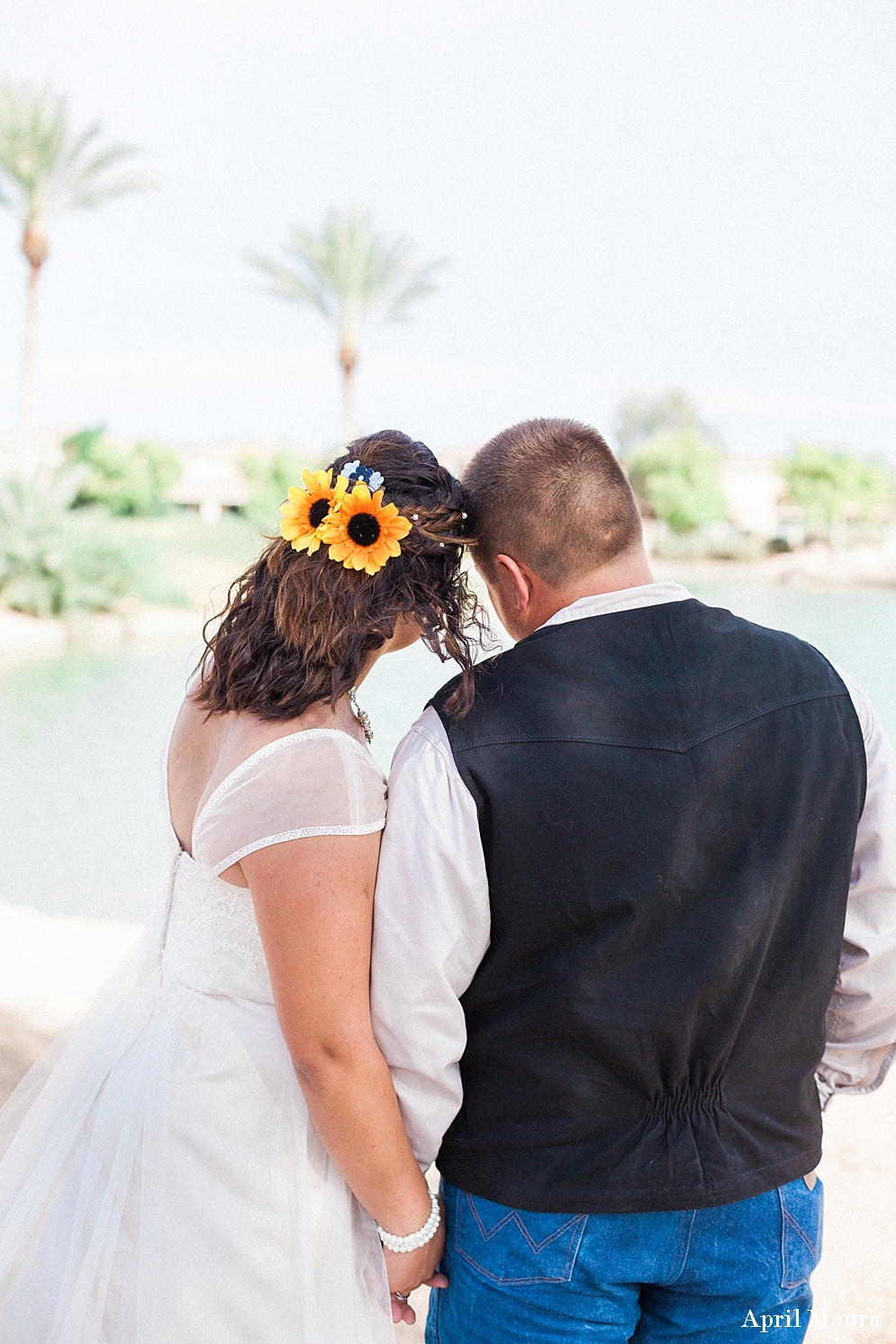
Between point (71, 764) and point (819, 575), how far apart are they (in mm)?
25863

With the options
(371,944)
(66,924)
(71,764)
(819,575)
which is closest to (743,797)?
(371,944)

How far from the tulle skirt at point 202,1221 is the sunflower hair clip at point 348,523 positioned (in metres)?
0.66

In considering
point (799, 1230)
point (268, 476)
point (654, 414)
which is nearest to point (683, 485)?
point (268, 476)

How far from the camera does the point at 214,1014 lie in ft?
5.18

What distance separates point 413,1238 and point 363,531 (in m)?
0.97

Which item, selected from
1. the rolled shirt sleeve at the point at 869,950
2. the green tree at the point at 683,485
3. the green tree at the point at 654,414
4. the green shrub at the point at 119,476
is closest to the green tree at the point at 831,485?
the green tree at the point at 683,485

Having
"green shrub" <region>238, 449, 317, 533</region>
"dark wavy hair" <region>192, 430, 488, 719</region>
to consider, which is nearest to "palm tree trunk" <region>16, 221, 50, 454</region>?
"green shrub" <region>238, 449, 317, 533</region>

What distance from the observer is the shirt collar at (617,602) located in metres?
1.42

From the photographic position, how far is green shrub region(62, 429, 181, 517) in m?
29.2

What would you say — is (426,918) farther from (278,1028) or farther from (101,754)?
(101,754)

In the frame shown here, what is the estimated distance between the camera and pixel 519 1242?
4.66 feet

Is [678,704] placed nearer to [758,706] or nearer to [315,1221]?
[758,706]

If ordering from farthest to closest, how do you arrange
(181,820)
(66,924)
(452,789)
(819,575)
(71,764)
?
1. (819,575)
2. (71,764)
3. (66,924)
4. (181,820)
5. (452,789)

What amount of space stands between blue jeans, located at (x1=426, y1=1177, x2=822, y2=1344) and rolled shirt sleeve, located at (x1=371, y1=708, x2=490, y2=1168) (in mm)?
208
